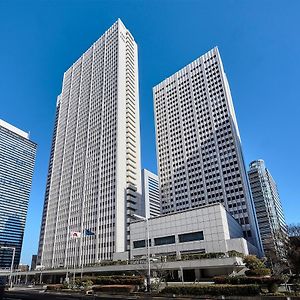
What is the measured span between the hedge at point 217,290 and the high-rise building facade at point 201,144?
70684 mm

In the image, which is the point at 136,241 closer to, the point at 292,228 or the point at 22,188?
the point at 292,228

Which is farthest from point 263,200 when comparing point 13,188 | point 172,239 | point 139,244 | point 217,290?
point 13,188

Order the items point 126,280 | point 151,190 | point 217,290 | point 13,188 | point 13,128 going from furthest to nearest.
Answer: point 13,128 → point 13,188 → point 151,190 → point 126,280 → point 217,290

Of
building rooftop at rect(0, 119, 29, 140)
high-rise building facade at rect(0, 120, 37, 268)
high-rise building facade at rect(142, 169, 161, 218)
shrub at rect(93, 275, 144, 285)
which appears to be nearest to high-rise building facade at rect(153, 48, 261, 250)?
high-rise building facade at rect(142, 169, 161, 218)

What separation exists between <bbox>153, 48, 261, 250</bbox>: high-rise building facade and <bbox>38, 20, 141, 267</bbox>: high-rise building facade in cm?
2079

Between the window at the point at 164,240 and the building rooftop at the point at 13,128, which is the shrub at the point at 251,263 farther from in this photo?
the building rooftop at the point at 13,128

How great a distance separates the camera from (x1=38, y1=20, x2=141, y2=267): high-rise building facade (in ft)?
314

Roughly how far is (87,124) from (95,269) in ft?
239

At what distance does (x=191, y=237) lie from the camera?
6462 centimetres

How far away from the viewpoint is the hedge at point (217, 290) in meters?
28.0

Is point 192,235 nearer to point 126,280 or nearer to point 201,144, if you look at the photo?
point 126,280

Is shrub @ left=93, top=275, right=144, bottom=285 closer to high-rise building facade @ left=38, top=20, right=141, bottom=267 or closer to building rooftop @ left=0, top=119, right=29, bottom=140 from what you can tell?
high-rise building facade @ left=38, top=20, right=141, bottom=267

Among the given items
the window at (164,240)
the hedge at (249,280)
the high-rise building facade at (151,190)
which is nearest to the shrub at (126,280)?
the hedge at (249,280)

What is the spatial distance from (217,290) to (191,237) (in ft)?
115
